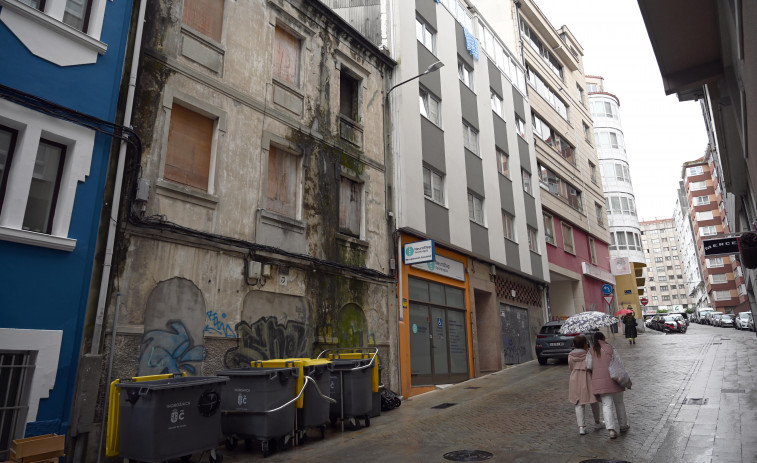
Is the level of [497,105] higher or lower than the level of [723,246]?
higher

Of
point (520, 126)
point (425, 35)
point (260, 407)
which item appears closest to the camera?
point (260, 407)

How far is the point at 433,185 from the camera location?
16.9 m

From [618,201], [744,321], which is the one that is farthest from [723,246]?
[744,321]

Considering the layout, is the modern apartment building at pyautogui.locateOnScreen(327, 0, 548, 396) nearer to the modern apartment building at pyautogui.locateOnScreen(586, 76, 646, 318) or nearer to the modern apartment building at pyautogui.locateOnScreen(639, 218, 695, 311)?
the modern apartment building at pyautogui.locateOnScreen(586, 76, 646, 318)

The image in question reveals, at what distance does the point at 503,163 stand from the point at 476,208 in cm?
449

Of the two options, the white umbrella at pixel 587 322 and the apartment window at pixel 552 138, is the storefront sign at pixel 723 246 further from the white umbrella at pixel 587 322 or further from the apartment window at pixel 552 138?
the apartment window at pixel 552 138

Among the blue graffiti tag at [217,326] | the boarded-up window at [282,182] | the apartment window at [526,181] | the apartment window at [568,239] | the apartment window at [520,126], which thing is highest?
the apartment window at [520,126]

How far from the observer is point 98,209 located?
24.9 feet

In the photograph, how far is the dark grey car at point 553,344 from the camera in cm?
1795

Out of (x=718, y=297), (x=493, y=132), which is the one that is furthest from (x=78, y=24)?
(x=718, y=297)

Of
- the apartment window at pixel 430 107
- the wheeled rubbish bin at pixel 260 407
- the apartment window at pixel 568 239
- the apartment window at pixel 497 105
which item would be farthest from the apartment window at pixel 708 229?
the wheeled rubbish bin at pixel 260 407

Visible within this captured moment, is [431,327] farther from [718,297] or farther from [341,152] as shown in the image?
[718,297]

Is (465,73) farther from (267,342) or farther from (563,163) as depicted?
(267,342)

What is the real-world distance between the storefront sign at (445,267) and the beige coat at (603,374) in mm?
7406
